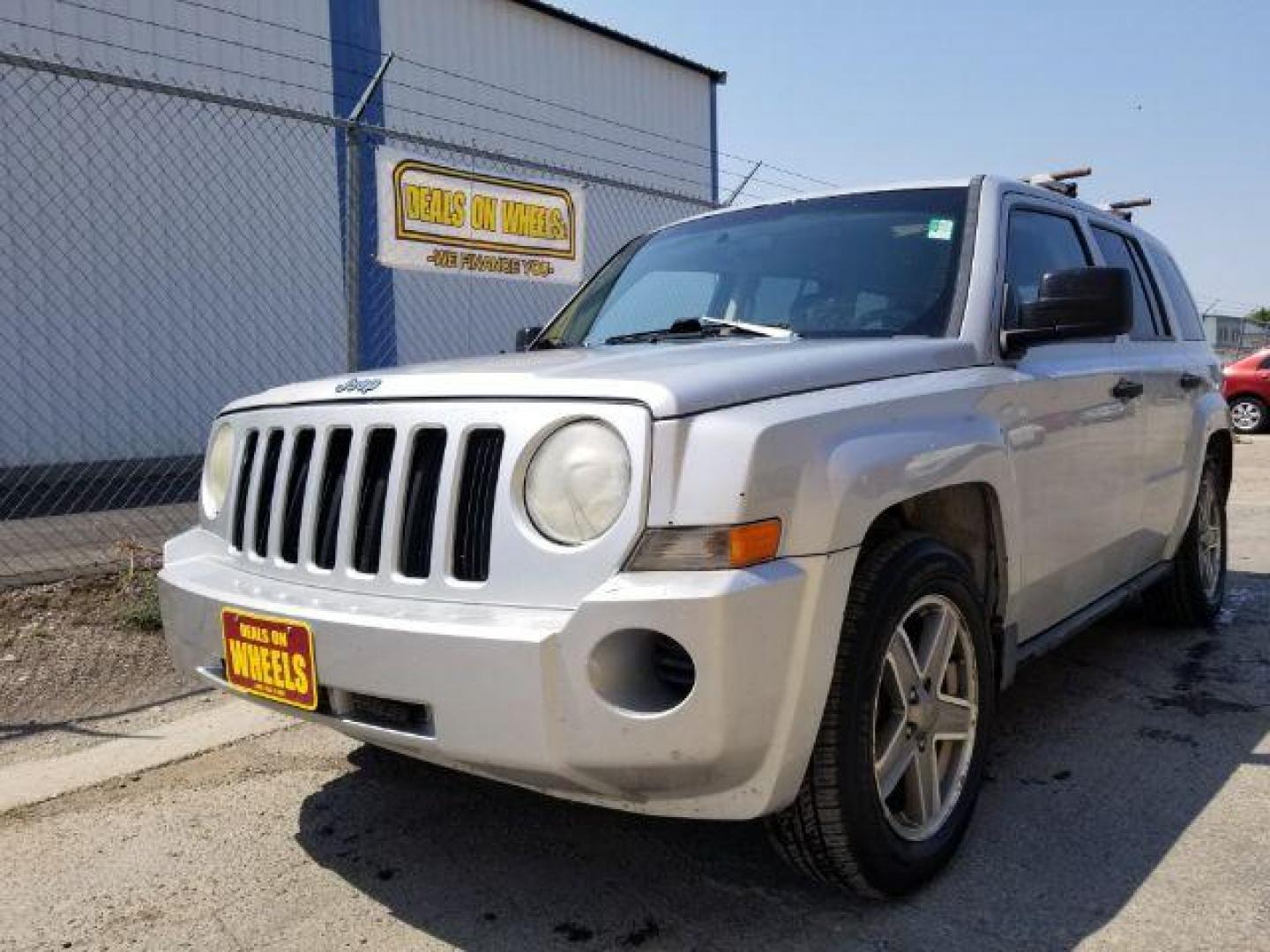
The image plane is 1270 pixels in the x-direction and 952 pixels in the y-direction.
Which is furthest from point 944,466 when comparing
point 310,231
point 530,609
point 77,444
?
point 310,231

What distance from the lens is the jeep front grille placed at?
2172mm

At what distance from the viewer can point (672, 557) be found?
1.95 metres

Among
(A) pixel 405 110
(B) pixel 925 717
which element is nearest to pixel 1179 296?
(B) pixel 925 717

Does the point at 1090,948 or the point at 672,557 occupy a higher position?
the point at 672,557

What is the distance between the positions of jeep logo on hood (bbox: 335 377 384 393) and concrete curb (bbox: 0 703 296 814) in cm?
119

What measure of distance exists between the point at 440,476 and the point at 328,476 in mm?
412

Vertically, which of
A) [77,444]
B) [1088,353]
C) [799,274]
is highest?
[799,274]

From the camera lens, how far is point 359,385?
251 centimetres

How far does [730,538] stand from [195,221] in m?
8.96

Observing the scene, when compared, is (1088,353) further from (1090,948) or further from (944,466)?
(1090,948)

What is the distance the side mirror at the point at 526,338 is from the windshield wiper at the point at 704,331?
660 millimetres

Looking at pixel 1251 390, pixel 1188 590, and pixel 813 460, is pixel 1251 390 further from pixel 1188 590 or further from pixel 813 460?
pixel 813 460

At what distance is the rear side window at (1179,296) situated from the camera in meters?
4.66

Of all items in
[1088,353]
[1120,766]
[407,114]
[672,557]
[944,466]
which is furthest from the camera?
[407,114]
